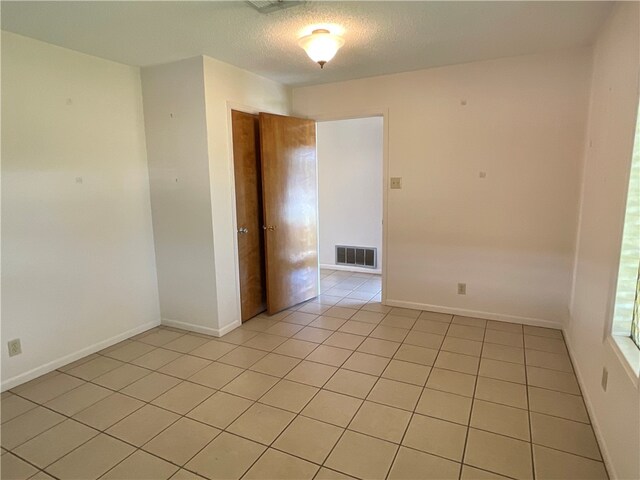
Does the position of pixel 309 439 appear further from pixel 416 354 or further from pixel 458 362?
pixel 458 362

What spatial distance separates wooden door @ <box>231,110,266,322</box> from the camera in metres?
3.54

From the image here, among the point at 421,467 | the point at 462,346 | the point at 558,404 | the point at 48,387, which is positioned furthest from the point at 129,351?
the point at 558,404

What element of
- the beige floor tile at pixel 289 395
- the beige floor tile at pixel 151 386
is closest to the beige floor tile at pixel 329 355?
the beige floor tile at pixel 289 395

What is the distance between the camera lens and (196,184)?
10.8 feet

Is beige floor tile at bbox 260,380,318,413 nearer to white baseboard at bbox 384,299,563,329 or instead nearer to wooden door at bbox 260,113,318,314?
wooden door at bbox 260,113,318,314

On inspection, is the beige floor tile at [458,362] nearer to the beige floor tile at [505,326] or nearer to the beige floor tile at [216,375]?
the beige floor tile at [505,326]

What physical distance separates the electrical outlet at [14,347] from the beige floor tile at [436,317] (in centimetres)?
339

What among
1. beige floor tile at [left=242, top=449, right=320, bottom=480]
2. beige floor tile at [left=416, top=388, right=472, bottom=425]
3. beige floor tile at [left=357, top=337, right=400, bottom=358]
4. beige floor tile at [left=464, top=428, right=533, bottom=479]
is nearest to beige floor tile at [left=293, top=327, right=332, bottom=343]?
beige floor tile at [left=357, top=337, right=400, bottom=358]

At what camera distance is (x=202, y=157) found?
127 inches

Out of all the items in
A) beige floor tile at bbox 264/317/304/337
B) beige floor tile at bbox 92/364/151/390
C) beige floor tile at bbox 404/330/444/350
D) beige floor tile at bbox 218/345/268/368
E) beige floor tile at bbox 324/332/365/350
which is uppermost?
beige floor tile at bbox 404/330/444/350

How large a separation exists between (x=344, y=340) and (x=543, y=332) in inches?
71.6

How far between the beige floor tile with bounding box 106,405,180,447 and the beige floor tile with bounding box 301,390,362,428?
2.75 ft

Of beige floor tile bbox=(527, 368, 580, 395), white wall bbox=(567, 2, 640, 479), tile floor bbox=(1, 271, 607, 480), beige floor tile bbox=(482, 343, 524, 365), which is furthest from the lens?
beige floor tile bbox=(482, 343, 524, 365)

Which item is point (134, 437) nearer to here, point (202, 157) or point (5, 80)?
point (202, 157)
